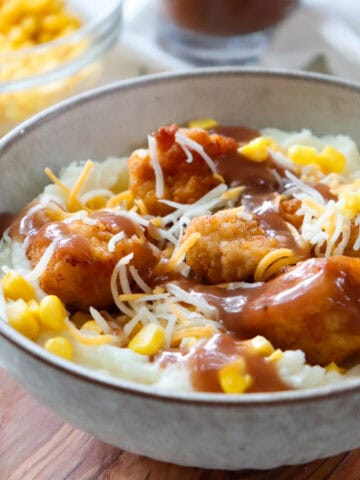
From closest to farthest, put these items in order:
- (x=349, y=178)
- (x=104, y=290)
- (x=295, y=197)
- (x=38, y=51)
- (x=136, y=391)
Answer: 1. (x=136, y=391)
2. (x=104, y=290)
3. (x=295, y=197)
4. (x=349, y=178)
5. (x=38, y=51)

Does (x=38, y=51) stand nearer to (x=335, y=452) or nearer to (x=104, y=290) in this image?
(x=104, y=290)

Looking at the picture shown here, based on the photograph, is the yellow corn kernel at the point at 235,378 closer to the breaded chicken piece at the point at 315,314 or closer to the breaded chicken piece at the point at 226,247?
the breaded chicken piece at the point at 315,314

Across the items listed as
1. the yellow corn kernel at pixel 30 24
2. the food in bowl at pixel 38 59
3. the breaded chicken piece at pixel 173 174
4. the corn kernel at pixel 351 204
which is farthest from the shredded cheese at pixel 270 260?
the yellow corn kernel at pixel 30 24


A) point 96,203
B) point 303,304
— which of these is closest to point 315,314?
point 303,304

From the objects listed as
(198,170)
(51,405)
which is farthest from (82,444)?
(198,170)

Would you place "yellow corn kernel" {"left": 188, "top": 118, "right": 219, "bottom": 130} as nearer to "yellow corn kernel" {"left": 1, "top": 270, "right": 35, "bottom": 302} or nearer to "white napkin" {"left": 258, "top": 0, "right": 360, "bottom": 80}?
"yellow corn kernel" {"left": 1, "top": 270, "right": 35, "bottom": 302}
